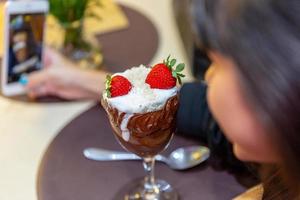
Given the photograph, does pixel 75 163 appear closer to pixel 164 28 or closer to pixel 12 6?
pixel 12 6

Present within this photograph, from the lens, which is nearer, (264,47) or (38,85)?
(264,47)

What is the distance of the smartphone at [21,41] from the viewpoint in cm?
102

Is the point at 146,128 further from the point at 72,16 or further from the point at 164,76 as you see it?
the point at 72,16

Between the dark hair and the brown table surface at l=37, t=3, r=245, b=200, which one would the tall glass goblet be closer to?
the brown table surface at l=37, t=3, r=245, b=200

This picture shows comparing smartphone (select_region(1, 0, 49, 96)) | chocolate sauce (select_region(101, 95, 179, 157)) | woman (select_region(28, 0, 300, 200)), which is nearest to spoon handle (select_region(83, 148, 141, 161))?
chocolate sauce (select_region(101, 95, 179, 157))

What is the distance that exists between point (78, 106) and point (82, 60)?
0.14 meters

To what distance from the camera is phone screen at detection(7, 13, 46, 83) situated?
1.03 meters

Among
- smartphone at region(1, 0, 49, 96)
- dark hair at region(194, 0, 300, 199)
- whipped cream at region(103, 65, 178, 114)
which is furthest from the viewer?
smartphone at region(1, 0, 49, 96)

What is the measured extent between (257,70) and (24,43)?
2.24 feet

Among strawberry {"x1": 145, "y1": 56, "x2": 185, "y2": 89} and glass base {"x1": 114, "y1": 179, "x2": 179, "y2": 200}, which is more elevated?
strawberry {"x1": 145, "y1": 56, "x2": 185, "y2": 89}

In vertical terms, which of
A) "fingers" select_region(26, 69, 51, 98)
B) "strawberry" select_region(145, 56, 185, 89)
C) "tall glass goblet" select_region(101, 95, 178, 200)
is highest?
"strawberry" select_region(145, 56, 185, 89)

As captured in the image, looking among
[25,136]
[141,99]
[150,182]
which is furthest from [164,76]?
[25,136]

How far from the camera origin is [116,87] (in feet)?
2.26

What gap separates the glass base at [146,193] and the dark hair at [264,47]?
1.16ft
